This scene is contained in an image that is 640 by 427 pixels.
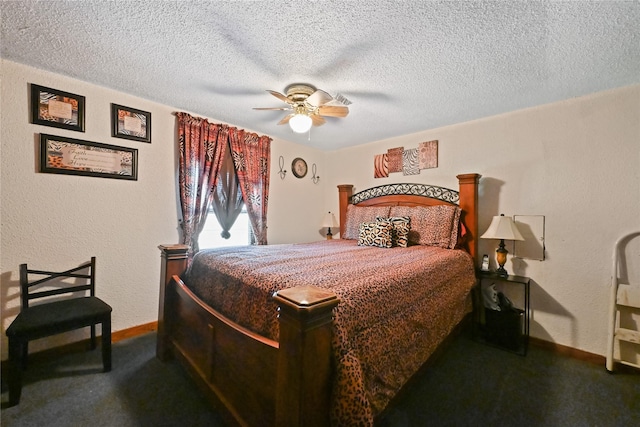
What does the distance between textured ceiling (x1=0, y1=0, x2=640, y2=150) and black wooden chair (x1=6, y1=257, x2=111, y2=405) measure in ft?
5.23

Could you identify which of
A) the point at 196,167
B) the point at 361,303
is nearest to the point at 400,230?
the point at 361,303

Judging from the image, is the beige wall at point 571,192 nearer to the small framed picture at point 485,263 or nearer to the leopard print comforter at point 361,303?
the small framed picture at point 485,263

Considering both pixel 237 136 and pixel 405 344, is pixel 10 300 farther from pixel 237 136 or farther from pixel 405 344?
pixel 405 344

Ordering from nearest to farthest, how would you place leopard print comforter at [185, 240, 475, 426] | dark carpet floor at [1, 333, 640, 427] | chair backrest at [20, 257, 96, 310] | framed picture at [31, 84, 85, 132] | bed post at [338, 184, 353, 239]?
leopard print comforter at [185, 240, 475, 426]
dark carpet floor at [1, 333, 640, 427]
chair backrest at [20, 257, 96, 310]
framed picture at [31, 84, 85, 132]
bed post at [338, 184, 353, 239]

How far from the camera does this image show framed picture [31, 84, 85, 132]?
195cm

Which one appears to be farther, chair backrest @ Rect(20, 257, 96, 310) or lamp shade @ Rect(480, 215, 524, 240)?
lamp shade @ Rect(480, 215, 524, 240)

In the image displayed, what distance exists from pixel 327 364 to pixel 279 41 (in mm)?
1786

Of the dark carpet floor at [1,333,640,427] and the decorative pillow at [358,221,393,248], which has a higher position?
the decorative pillow at [358,221,393,248]

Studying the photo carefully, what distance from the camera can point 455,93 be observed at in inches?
87.9

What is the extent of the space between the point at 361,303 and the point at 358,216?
7.72 feet

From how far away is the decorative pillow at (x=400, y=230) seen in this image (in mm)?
2739

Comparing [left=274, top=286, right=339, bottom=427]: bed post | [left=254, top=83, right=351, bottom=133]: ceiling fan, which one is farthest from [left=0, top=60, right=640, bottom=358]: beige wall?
[left=274, top=286, right=339, bottom=427]: bed post

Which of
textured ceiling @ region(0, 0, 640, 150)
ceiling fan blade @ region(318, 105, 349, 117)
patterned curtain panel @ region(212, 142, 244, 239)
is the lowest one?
patterned curtain panel @ region(212, 142, 244, 239)

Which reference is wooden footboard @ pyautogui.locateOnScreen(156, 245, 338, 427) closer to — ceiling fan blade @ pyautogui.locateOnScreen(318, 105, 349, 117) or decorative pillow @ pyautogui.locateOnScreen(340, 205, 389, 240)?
ceiling fan blade @ pyautogui.locateOnScreen(318, 105, 349, 117)
